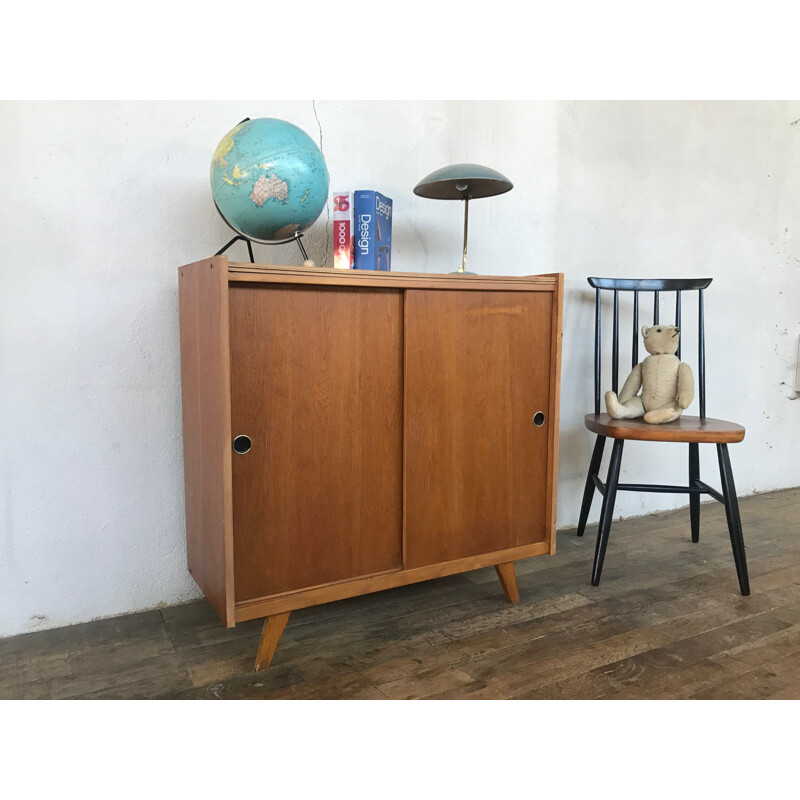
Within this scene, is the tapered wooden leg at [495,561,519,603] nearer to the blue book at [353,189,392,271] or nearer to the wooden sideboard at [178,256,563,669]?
the wooden sideboard at [178,256,563,669]

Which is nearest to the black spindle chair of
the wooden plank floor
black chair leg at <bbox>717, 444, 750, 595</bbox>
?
black chair leg at <bbox>717, 444, 750, 595</bbox>

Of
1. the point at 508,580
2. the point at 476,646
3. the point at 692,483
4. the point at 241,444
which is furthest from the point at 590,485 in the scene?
the point at 241,444

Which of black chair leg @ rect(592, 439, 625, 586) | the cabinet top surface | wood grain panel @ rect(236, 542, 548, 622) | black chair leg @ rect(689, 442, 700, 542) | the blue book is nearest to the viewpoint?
the cabinet top surface

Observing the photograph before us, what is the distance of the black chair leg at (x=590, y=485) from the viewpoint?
2.48m

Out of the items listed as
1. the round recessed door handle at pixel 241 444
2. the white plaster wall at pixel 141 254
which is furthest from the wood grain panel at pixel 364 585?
the white plaster wall at pixel 141 254

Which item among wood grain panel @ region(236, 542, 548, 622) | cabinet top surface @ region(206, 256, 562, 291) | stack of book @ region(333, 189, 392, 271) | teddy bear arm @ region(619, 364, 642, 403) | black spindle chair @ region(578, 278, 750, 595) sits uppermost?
stack of book @ region(333, 189, 392, 271)

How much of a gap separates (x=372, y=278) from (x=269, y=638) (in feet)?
2.96

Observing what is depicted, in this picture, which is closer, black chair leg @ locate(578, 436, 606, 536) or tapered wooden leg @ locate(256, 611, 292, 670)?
tapered wooden leg @ locate(256, 611, 292, 670)

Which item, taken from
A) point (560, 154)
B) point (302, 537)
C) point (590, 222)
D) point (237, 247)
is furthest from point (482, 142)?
point (302, 537)

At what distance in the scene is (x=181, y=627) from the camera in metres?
1.82

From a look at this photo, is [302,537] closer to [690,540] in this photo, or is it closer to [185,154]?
[185,154]

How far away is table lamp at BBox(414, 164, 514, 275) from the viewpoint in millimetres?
1919

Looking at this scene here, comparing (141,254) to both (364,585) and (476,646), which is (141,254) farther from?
(476,646)

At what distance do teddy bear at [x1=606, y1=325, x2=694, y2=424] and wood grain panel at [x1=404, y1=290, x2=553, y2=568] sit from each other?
50 centimetres
